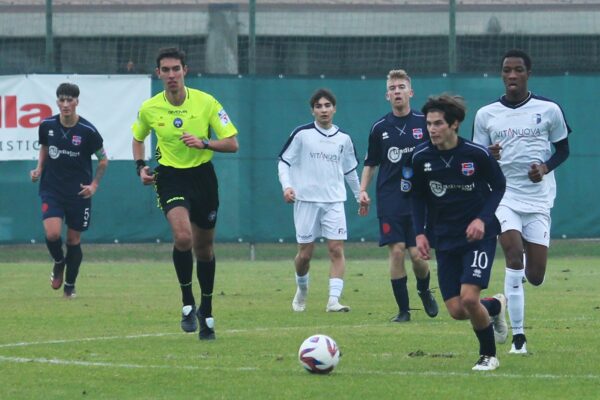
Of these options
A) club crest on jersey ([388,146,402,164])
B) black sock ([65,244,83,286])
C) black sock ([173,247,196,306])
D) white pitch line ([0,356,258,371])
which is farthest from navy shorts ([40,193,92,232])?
white pitch line ([0,356,258,371])

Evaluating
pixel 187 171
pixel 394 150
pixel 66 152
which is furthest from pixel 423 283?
pixel 66 152

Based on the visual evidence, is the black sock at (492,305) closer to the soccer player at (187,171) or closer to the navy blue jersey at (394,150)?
the soccer player at (187,171)

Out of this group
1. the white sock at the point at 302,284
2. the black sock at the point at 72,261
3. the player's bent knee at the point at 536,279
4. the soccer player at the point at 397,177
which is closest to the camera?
the player's bent knee at the point at 536,279

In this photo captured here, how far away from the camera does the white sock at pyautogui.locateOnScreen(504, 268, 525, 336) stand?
10102 millimetres

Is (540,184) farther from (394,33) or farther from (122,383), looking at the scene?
(394,33)

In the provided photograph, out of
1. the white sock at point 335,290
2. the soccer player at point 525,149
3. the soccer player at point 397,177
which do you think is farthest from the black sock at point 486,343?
the white sock at point 335,290

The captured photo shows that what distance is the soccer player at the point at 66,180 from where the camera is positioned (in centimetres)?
1562

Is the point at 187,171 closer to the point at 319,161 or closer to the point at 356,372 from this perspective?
the point at 356,372

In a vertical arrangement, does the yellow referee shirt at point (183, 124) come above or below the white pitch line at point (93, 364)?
above

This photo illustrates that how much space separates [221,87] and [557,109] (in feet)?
37.4

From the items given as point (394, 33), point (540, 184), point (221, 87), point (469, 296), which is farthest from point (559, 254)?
point (469, 296)

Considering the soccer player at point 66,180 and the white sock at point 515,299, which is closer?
the white sock at point 515,299

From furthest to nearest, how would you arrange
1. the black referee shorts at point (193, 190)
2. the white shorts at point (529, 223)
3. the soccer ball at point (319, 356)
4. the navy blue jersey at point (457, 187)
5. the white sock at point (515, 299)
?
the black referee shorts at point (193, 190), the white shorts at point (529, 223), the white sock at point (515, 299), the navy blue jersey at point (457, 187), the soccer ball at point (319, 356)

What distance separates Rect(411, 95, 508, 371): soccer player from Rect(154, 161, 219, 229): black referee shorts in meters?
2.29
